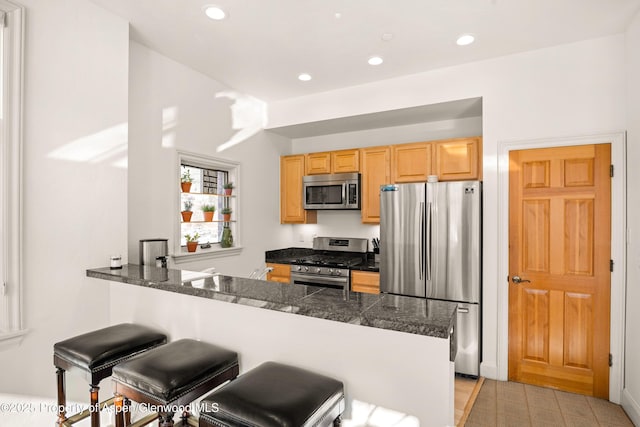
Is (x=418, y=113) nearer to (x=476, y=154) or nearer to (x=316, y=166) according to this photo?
(x=476, y=154)

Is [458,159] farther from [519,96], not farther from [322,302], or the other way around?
[322,302]

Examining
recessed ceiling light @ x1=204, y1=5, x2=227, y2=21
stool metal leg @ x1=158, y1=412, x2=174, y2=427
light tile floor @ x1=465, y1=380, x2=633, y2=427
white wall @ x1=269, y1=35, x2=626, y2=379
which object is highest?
recessed ceiling light @ x1=204, y1=5, x2=227, y2=21

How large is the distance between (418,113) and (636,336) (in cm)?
268

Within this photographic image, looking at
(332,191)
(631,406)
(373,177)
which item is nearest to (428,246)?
(373,177)

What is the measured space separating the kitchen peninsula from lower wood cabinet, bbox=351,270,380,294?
197 cm

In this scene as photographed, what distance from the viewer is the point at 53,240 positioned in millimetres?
2154

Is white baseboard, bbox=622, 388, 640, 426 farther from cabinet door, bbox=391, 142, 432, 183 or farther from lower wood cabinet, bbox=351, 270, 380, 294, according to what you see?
cabinet door, bbox=391, 142, 432, 183

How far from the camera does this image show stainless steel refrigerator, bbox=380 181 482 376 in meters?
3.11

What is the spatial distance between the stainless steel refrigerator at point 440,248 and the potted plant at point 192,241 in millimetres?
1946

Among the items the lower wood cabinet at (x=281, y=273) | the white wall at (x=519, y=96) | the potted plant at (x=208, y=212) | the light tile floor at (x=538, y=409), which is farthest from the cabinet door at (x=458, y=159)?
the potted plant at (x=208, y=212)

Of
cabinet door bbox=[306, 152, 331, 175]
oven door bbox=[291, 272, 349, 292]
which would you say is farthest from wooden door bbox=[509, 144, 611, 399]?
cabinet door bbox=[306, 152, 331, 175]

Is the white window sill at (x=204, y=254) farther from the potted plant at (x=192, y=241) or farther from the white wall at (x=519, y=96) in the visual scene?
the white wall at (x=519, y=96)

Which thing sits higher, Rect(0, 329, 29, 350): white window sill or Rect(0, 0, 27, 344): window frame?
Rect(0, 0, 27, 344): window frame

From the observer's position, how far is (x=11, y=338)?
1.97 metres
